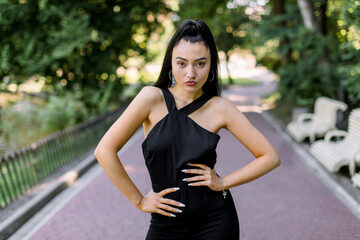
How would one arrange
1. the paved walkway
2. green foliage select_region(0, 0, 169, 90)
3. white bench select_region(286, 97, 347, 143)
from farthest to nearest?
green foliage select_region(0, 0, 169, 90)
white bench select_region(286, 97, 347, 143)
the paved walkway

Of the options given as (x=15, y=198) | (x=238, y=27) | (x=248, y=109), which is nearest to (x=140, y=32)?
(x=248, y=109)

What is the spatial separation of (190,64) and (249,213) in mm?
3687

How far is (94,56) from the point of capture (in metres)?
12.3

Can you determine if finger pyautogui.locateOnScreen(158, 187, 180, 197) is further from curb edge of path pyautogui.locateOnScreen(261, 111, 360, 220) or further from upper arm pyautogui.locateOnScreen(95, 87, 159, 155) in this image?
curb edge of path pyautogui.locateOnScreen(261, 111, 360, 220)

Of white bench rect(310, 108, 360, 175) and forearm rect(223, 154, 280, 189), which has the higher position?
forearm rect(223, 154, 280, 189)

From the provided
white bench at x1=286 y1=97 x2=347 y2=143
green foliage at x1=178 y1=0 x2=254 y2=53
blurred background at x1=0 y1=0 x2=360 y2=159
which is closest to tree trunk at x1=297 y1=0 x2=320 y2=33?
blurred background at x1=0 y1=0 x2=360 y2=159

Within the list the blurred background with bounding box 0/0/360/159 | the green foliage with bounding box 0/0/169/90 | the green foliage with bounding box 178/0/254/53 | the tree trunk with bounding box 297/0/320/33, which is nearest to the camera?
the tree trunk with bounding box 297/0/320/33

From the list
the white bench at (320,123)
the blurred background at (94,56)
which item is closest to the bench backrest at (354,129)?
the white bench at (320,123)

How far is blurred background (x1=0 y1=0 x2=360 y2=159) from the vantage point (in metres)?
10.6

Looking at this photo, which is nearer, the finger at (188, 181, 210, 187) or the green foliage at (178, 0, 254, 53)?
the finger at (188, 181, 210, 187)

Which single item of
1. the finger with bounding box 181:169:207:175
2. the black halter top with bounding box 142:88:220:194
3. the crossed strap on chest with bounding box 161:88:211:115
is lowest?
the finger with bounding box 181:169:207:175

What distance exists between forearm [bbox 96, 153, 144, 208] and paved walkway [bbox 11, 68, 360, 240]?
2.63 metres

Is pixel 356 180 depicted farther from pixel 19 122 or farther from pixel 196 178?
pixel 19 122

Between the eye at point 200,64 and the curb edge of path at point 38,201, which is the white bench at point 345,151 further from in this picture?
the curb edge of path at point 38,201
